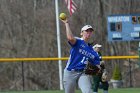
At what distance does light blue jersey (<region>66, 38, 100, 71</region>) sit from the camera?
9.17 m

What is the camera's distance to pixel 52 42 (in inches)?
Answer: 1026

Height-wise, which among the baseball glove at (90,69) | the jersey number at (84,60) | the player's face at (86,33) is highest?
the player's face at (86,33)

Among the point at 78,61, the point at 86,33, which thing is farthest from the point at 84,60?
the point at 86,33

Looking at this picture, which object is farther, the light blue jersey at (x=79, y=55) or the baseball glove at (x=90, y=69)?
the baseball glove at (x=90, y=69)

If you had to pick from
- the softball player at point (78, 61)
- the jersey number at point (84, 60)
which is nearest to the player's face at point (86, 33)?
the softball player at point (78, 61)

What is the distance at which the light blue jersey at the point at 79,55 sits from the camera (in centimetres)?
917

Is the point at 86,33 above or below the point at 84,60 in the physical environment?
above

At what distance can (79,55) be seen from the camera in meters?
9.23

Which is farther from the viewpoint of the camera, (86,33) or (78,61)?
(78,61)

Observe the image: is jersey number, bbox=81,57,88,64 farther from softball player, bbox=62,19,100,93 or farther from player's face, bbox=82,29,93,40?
player's face, bbox=82,29,93,40

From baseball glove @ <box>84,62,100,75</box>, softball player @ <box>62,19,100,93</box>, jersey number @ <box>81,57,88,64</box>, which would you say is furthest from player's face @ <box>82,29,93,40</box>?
baseball glove @ <box>84,62,100,75</box>

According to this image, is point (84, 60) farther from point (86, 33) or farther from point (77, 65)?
point (86, 33)

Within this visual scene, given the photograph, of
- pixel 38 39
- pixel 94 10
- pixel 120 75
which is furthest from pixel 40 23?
pixel 120 75

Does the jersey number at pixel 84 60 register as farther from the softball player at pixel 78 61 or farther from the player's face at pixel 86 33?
the player's face at pixel 86 33
